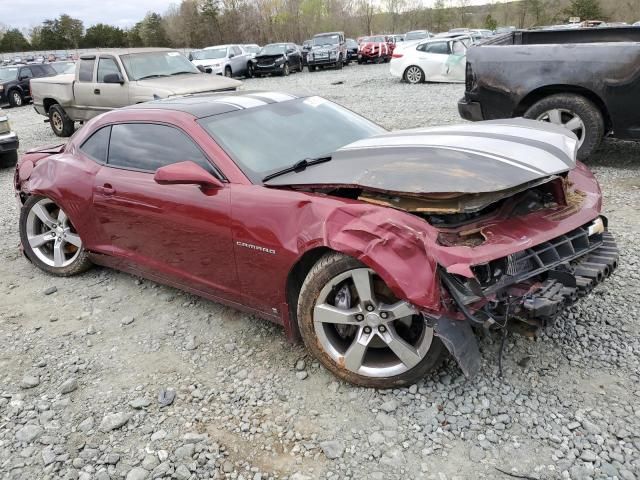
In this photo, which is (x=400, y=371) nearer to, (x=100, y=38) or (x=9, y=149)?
(x=9, y=149)

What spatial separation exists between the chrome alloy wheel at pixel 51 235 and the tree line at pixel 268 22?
1898 inches

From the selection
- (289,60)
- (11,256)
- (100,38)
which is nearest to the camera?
(11,256)

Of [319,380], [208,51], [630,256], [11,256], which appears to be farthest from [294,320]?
[208,51]

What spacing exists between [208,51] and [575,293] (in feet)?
74.4

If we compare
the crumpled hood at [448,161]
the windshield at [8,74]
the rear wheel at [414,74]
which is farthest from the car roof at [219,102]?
the windshield at [8,74]

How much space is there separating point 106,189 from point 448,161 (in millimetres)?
2488

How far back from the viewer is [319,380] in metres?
2.96

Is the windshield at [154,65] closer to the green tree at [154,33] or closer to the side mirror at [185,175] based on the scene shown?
the side mirror at [185,175]

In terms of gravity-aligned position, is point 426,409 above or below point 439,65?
below

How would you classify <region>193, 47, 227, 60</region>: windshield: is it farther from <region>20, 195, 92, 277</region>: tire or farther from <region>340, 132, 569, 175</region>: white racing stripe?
<region>340, 132, 569, 175</region>: white racing stripe

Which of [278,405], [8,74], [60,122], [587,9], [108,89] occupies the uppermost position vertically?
[587,9]

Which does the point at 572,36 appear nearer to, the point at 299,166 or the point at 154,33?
the point at 299,166

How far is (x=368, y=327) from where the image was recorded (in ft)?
9.01

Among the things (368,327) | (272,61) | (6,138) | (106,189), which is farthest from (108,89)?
(272,61)
